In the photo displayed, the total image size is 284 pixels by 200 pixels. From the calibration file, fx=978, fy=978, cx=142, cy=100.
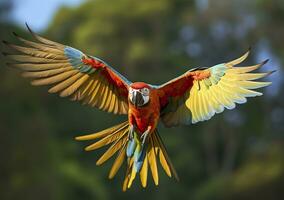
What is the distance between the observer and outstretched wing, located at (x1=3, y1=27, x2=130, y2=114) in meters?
4.62

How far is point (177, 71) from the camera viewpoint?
29109mm

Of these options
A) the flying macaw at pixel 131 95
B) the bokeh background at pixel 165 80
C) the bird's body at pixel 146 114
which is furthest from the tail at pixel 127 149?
the bokeh background at pixel 165 80

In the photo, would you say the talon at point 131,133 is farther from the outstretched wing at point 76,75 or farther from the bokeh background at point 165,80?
the bokeh background at point 165,80

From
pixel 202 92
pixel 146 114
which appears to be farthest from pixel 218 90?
pixel 146 114

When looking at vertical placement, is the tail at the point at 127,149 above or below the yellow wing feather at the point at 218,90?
below

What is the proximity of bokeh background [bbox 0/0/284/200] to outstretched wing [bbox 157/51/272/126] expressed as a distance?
54.4 ft

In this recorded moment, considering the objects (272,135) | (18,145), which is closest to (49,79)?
(18,145)

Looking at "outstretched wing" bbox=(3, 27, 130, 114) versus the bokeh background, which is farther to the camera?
the bokeh background

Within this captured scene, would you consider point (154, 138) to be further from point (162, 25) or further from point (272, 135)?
point (162, 25)

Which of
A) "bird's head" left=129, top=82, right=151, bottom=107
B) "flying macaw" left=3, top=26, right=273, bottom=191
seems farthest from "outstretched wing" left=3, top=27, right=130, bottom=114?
"bird's head" left=129, top=82, right=151, bottom=107

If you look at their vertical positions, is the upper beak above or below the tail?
above

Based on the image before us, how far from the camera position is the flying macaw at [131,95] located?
4.44m

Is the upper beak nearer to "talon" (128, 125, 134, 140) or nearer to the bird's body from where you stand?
the bird's body

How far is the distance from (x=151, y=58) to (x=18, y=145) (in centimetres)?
1317
